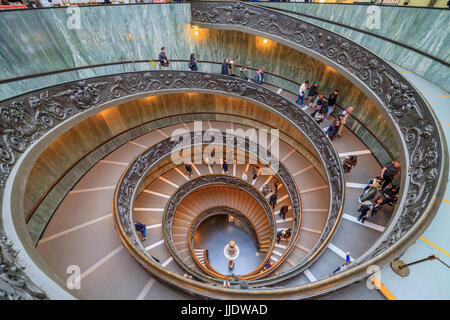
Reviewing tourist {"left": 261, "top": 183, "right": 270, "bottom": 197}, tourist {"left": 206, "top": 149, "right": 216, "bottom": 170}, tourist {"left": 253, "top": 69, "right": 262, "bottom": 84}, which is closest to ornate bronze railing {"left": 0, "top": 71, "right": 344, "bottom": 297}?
tourist {"left": 253, "top": 69, "right": 262, "bottom": 84}

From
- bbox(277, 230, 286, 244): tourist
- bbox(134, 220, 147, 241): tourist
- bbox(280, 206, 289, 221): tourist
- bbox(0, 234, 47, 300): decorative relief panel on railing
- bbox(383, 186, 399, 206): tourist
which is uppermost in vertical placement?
bbox(280, 206, 289, 221): tourist

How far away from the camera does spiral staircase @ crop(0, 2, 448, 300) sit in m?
4.64

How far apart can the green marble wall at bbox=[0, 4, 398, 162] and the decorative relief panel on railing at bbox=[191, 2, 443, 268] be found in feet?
4.66

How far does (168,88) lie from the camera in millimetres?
11180

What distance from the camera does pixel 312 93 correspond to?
10.4m

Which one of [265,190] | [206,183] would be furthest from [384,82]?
[206,183]

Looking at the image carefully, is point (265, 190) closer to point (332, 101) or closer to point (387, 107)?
point (332, 101)

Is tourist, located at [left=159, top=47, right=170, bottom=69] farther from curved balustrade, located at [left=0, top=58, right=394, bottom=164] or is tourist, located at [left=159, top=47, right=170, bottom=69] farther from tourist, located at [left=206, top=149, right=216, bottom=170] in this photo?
tourist, located at [left=206, top=149, right=216, bottom=170]

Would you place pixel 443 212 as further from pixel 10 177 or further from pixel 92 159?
pixel 92 159

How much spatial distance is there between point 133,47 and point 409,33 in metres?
11.8

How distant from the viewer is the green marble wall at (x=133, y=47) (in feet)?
24.2

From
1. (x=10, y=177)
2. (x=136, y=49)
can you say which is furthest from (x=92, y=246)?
(x=136, y=49)

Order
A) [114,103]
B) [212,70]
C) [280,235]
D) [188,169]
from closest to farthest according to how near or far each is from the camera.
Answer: [114,103], [280,235], [212,70], [188,169]

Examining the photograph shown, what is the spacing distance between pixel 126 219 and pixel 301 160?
8.95m
